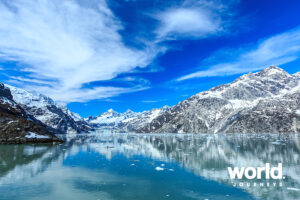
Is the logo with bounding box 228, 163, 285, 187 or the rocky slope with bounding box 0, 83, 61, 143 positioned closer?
the logo with bounding box 228, 163, 285, 187

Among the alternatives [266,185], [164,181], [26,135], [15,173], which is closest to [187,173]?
[164,181]

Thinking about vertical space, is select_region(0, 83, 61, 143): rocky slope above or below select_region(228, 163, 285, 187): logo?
above

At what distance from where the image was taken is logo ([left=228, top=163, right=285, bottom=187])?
28138 mm

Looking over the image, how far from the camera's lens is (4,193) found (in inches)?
917

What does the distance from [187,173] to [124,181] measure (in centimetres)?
1143

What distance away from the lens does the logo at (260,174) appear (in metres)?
28.1

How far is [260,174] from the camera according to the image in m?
33.1

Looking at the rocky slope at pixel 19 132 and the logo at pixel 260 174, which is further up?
the rocky slope at pixel 19 132

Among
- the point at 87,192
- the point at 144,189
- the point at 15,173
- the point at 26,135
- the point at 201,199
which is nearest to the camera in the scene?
the point at 201,199

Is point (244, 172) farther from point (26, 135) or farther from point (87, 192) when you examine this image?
point (26, 135)

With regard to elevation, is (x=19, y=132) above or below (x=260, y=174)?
above

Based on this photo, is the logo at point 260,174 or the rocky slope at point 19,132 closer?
the logo at point 260,174

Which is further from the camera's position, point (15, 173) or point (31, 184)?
point (15, 173)

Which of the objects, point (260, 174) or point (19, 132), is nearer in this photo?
point (260, 174)
